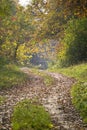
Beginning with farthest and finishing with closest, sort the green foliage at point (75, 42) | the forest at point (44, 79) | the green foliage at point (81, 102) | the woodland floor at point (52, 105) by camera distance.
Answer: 1. the green foliage at point (75, 42)
2. the green foliage at point (81, 102)
3. the forest at point (44, 79)
4. the woodland floor at point (52, 105)

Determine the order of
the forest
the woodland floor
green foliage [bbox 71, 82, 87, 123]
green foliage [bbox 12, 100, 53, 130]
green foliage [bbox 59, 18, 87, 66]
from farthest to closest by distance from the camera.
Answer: green foliage [bbox 59, 18, 87, 66] → green foliage [bbox 71, 82, 87, 123] → the forest → the woodland floor → green foliage [bbox 12, 100, 53, 130]

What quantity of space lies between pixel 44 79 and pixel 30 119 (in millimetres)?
19507

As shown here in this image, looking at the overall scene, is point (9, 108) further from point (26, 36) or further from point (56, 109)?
point (26, 36)

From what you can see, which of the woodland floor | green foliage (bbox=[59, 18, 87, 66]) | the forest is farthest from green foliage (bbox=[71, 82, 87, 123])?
green foliage (bbox=[59, 18, 87, 66])

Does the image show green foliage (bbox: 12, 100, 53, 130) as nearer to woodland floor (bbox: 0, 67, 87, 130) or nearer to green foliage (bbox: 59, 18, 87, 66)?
woodland floor (bbox: 0, 67, 87, 130)

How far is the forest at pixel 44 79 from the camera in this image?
14.7 metres

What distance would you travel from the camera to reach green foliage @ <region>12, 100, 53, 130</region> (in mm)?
13077

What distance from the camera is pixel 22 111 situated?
1553 centimetres

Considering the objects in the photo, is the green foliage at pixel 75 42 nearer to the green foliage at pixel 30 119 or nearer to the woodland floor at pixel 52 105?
the woodland floor at pixel 52 105

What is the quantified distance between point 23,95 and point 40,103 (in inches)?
145

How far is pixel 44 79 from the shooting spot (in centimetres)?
3347

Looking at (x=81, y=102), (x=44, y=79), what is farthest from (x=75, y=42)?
(x=81, y=102)

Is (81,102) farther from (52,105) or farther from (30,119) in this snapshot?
(30,119)

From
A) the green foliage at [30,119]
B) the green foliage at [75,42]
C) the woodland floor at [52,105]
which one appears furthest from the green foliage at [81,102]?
the green foliage at [75,42]
